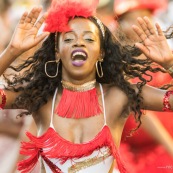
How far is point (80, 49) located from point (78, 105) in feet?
1.13

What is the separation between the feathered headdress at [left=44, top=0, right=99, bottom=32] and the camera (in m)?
5.03

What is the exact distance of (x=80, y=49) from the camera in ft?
16.2

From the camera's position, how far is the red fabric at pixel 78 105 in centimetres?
507

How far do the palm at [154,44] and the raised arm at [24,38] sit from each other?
1.84ft

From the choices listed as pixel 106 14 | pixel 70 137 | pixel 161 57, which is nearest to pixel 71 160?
pixel 70 137

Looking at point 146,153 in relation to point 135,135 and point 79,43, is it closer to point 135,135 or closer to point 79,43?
point 135,135

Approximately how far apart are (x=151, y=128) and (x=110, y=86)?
1.03 meters

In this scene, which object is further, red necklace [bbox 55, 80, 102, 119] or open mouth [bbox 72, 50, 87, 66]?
red necklace [bbox 55, 80, 102, 119]

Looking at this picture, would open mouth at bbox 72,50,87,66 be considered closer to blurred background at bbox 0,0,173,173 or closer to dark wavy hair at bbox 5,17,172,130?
dark wavy hair at bbox 5,17,172,130

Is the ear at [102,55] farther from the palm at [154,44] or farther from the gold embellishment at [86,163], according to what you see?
the gold embellishment at [86,163]

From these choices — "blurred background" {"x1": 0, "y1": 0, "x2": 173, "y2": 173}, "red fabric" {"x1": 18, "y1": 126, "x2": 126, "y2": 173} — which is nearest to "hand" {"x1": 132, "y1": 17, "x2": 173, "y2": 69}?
"red fabric" {"x1": 18, "y1": 126, "x2": 126, "y2": 173}

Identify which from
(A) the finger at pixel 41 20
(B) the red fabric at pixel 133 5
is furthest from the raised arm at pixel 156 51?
(B) the red fabric at pixel 133 5

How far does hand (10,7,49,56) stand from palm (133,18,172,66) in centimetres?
56

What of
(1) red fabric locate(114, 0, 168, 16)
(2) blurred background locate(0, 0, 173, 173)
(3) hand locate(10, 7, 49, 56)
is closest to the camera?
(3) hand locate(10, 7, 49, 56)
